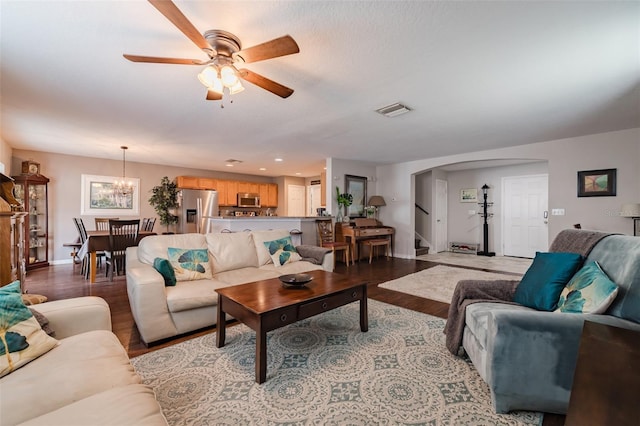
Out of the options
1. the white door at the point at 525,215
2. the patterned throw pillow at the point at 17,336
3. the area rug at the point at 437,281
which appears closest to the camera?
the patterned throw pillow at the point at 17,336

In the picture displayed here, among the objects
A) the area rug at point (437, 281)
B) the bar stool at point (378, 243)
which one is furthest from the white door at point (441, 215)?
the area rug at point (437, 281)

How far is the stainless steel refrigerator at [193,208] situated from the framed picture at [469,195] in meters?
6.77

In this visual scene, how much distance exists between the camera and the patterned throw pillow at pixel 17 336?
1.13 metres

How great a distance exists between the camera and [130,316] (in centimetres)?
288

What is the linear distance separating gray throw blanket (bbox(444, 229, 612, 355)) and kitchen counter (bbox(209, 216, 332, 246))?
3651 millimetres

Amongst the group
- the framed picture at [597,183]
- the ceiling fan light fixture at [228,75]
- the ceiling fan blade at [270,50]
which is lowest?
the framed picture at [597,183]

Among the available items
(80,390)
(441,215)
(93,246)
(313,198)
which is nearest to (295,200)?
(313,198)

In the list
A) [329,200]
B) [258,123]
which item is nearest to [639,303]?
[258,123]

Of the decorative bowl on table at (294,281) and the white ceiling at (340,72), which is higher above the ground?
the white ceiling at (340,72)

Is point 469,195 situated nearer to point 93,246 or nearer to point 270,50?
point 270,50

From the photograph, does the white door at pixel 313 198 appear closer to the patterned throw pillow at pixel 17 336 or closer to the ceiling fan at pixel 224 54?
the ceiling fan at pixel 224 54

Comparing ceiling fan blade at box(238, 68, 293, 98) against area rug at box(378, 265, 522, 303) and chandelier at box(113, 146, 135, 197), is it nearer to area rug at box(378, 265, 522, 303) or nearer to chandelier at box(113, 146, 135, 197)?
area rug at box(378, 265, 522, 303)

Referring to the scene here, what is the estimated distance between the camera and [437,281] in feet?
14.1

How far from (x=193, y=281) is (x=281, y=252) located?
3.54 feet
